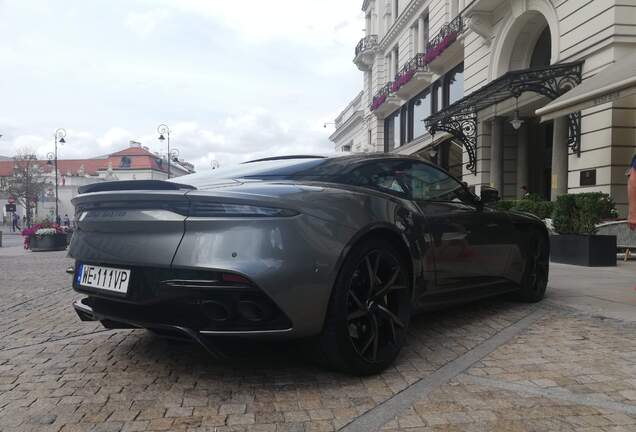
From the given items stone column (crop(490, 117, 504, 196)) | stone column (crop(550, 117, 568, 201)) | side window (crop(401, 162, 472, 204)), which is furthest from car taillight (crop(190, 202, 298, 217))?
stone column (crop(490, 117, 504, 196))

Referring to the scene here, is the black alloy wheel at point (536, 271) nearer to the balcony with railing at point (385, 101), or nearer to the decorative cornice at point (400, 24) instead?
the decorative cornice at point (400, 24)

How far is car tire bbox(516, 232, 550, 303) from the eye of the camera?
15.8ft

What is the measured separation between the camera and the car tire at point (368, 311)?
105 inches

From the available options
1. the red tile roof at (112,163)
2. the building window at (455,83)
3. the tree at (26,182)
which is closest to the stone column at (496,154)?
the building window at (455,83)

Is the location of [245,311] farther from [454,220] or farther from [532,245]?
[532,245]

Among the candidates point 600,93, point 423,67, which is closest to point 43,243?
point 600,93

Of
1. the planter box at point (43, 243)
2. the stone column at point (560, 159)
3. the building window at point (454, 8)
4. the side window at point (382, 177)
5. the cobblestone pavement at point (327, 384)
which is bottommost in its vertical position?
the planter box at point (43, 243)

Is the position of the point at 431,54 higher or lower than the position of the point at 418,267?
higher

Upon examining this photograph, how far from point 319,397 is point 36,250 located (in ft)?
54.7

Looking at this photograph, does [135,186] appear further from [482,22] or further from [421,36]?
[421,36]

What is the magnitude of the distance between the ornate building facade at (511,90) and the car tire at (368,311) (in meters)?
6.47

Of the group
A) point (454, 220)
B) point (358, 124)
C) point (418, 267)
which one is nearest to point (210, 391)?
point (418, 267)

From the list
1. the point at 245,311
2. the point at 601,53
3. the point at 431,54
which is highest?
the point at 431,54

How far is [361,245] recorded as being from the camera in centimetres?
Answer: 282
